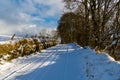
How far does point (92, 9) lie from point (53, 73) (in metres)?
16.8

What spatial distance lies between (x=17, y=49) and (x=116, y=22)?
11.6 metres

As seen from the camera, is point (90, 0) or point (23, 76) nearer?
point (23, 76)

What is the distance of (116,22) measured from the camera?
93.3 ft

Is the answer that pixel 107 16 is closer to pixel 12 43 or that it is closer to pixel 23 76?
pixel 12 43

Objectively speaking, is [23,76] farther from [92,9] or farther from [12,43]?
[92,9]

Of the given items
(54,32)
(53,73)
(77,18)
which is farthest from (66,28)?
(53,73)

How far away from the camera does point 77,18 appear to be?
128ft

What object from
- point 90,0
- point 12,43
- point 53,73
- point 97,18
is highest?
point 90,0

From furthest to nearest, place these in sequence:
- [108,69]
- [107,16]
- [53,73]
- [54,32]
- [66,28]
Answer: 1. [54,32]
2. [66,28]
3. [107,16]
4. [53,73]
5. [108,69]

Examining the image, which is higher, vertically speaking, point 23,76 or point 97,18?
point 97,18

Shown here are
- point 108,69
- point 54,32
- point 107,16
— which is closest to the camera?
point 108,69

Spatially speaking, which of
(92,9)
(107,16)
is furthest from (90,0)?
(107,16)

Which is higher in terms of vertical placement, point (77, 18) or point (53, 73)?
point (77, 18)

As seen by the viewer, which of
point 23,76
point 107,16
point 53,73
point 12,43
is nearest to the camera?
point 23,76
